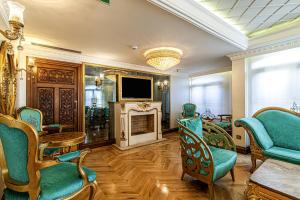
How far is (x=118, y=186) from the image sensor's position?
2.06 m

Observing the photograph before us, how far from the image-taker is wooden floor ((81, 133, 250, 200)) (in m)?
1.86

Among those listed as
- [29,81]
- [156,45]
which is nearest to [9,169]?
[29,81]

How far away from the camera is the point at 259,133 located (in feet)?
7.62

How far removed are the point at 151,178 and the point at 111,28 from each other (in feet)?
8.01

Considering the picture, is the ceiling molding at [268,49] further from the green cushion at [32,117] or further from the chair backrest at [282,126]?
the green cushion at [32,117]

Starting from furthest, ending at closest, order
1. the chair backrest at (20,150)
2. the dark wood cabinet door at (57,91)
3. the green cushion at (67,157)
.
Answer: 1. the dark wood cabinet door at (57,91)
2. the green cushion at (67,157)
3. the chair backrest at (20,150)

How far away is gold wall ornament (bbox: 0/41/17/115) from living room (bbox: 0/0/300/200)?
3cm

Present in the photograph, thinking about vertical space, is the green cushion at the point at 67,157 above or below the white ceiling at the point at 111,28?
below

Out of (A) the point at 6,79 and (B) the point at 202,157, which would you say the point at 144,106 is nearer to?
(B) the point at 202,157

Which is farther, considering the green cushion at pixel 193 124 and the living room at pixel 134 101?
the green cushion at pixel 193 124

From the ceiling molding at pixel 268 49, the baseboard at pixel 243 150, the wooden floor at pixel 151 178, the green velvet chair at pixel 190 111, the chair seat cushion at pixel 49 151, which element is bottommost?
the wooden floor at pixel 151 178

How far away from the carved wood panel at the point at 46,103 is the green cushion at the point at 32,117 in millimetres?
667

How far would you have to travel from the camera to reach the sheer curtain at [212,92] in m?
4.99

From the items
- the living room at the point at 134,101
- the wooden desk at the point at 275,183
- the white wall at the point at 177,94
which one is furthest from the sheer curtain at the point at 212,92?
the wooden desk at the point at 275,183
